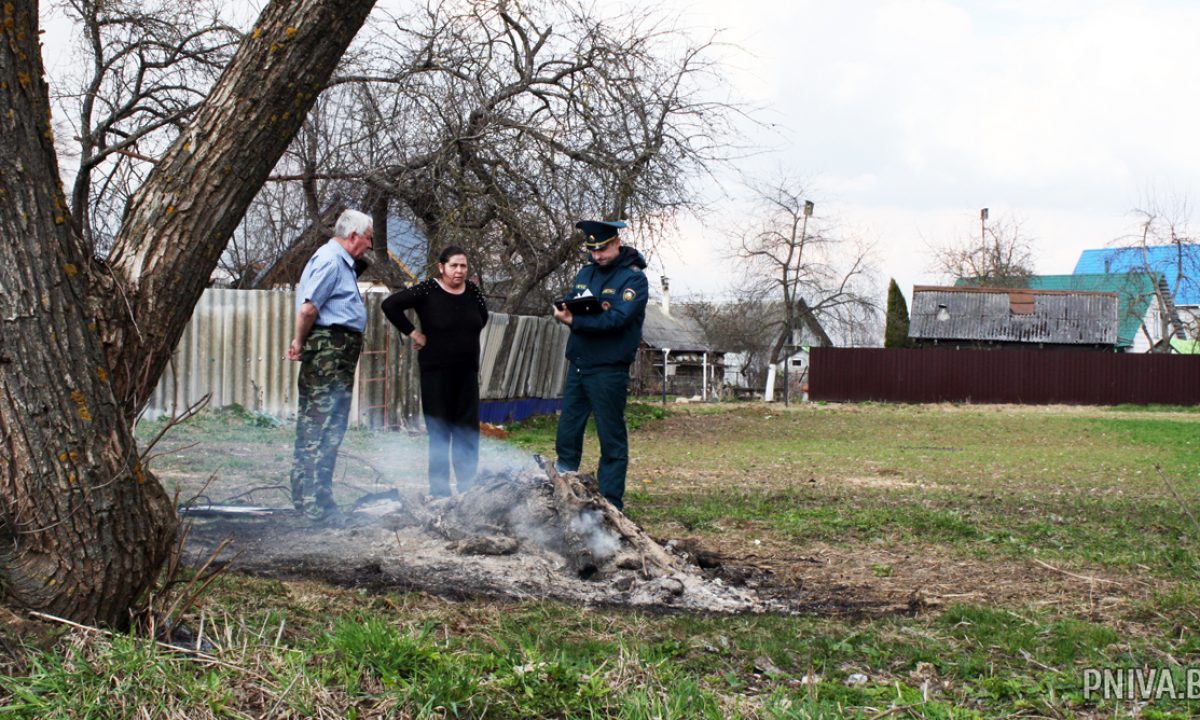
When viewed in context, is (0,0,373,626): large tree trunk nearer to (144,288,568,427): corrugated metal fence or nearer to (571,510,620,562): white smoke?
(571,510,620,562): white smoke

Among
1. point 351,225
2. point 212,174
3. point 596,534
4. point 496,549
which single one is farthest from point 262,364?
point 212,174

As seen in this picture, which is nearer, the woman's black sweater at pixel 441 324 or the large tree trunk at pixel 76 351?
the large tree trunk at pixel 76 351

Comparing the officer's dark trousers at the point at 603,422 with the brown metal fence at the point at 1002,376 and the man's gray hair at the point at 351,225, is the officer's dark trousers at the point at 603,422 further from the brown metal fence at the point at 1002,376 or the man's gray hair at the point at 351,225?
the brown metal fence at the point at 1002,376

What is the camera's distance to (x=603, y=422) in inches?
254

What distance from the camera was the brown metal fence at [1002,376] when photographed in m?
34.2

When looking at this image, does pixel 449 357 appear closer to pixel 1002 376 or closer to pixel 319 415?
pixel 319 415

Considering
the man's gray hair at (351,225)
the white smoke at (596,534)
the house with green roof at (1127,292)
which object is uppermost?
the house with green roof at (1127,292)

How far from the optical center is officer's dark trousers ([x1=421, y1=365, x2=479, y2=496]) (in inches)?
262

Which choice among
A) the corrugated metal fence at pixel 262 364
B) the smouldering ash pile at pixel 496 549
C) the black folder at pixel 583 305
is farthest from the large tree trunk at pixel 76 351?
the corrugated metal fence at pixel 262 364

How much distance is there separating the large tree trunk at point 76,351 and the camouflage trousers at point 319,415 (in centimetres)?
239

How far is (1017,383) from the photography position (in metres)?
34.5

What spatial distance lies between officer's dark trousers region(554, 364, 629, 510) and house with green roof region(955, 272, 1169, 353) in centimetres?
4332

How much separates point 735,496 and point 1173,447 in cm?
1033

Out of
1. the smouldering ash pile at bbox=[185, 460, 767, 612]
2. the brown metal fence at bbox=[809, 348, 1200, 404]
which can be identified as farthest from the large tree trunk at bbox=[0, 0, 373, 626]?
the brown metal fence at bbox=[809, 348, 1200, 404]
